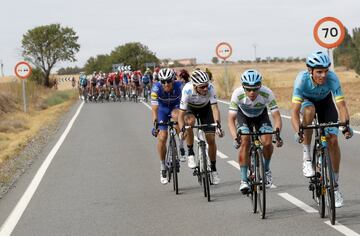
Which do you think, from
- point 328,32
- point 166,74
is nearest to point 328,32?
point 328,32

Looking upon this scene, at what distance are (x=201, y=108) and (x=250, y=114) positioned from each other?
5.96 ft

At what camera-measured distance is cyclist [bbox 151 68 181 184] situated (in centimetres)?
1081

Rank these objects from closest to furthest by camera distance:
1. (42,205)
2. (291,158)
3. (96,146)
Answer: (42,205), (291,158), (96,146)

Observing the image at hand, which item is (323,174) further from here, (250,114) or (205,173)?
(205,173)

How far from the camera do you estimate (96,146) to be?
17438 mm

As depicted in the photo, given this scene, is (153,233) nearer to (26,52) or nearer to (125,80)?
(125,80)

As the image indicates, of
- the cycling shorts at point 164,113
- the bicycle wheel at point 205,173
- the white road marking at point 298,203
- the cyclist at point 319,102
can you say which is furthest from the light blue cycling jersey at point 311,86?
the cycling shorts at point 164,113

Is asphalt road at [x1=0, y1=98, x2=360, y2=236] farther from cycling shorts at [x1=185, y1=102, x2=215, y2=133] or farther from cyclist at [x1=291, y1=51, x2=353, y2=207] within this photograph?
cycling shorts at [x1=185, y1=102, x2=215, y2=133]

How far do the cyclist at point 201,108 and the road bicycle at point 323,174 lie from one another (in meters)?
1.90

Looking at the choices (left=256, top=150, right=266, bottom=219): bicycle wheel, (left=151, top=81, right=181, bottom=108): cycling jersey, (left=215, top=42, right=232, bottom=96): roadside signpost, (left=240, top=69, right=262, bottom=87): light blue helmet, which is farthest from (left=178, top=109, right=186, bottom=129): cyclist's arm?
(left=215, top=42, right=232, bottom=96): roadside signpost

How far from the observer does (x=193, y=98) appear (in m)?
10.3

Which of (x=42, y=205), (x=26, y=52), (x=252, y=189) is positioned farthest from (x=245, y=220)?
(x=26, y=52)

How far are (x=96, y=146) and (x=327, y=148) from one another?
34.0 ft

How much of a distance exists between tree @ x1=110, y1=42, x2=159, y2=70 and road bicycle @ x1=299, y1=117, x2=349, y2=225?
88770 millimetres
